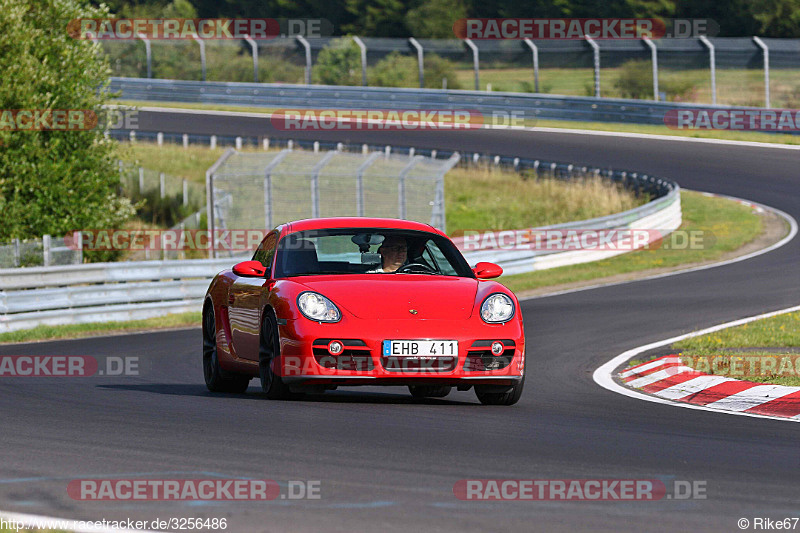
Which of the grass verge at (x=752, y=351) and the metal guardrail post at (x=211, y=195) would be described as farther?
the metal guardrail post at (x=211, y=195)

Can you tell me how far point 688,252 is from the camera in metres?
24.8

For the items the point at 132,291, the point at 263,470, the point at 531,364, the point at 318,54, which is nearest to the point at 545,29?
the point at 318,54

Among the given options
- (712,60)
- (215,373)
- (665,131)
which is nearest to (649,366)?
(215,373)

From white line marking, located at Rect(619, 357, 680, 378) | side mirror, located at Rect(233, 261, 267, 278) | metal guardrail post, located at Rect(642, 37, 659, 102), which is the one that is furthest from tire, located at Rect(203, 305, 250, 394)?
metal guardrail post, located at Rect(642, 37, 659, 102)

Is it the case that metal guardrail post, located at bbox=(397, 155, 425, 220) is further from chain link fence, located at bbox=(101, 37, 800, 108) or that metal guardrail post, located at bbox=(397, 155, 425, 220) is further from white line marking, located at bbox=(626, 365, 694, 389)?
chain link fence, located at bbox=(101, 37, 800, 108)

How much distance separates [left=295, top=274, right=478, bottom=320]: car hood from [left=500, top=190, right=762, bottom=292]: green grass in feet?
39.9

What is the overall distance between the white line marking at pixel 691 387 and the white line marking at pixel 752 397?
0.53m

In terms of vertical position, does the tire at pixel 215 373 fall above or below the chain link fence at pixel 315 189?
above

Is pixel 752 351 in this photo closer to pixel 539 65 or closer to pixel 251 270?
pixel 251 270

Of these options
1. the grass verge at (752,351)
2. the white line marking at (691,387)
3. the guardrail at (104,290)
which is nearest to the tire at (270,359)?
the white line marking at (691,387)

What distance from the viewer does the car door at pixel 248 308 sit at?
31.6ft

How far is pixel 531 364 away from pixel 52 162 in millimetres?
16649

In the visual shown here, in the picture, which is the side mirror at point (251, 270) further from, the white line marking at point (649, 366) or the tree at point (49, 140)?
the tree at point (49, 140)

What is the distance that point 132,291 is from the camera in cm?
1941
